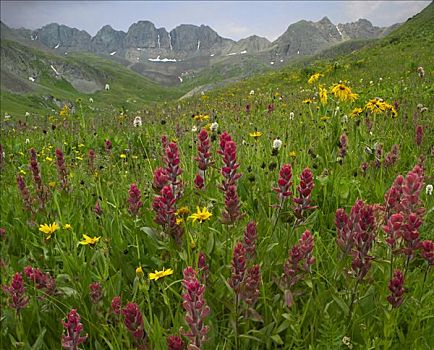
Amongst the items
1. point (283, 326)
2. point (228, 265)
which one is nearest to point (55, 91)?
point (228, 265)

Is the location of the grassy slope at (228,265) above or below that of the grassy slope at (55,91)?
below

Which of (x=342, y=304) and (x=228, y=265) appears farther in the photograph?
(x=228, y=265)

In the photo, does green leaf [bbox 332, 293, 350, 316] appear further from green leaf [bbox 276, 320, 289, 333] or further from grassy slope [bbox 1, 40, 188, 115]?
grassy slope [bbox 1, 40, 188, 115]

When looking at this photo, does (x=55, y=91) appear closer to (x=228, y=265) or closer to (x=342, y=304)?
(x=228, y=265)

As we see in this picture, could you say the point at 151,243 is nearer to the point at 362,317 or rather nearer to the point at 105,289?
the point at 105,289

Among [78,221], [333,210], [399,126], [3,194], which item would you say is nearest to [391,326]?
[333,210]

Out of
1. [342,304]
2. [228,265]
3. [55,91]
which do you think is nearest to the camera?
[342,304]

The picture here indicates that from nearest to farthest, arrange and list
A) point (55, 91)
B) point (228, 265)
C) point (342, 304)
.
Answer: point (342, 304), point (228, 265), point (55, 91)

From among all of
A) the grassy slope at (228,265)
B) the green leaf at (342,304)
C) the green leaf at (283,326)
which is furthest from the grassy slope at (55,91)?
the green leaf at (342,304)

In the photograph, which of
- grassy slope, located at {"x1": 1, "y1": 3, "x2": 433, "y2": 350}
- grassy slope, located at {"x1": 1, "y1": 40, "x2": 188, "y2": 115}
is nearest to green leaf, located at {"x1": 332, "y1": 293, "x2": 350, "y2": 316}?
grassy slope, located at {"x1": 1, "y1": 3, "x2": 433, "y2": 350}

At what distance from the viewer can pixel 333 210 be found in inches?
140

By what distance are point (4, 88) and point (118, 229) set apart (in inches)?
4238

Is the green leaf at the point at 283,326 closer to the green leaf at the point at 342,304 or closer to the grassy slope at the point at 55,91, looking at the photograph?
the green leaf at the point at 342,304

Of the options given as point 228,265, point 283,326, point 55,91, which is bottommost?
point 283,326
